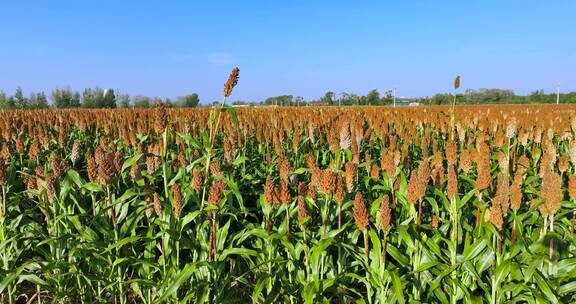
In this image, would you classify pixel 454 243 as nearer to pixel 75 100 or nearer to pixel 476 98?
pixel 75 100

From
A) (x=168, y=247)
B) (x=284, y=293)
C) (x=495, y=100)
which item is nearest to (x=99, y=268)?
(x=168, y=247)

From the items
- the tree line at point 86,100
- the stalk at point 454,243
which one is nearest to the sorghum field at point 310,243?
the stalk at point 454,243

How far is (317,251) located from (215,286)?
2.64 feet

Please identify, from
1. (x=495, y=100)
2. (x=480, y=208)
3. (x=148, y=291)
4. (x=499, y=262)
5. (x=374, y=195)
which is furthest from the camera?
(x=495, y=100)

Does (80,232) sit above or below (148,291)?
above

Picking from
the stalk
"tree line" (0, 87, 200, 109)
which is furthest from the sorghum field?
"tree line" (0, 87, 200, 109)

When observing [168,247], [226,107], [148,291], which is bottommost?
[148,291]

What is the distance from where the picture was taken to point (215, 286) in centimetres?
250

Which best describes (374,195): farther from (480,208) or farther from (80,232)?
(80,232)

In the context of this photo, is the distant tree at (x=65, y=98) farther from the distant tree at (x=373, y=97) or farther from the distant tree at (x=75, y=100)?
the distant tree at (x=373, y=97)

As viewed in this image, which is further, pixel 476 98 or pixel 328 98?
A: pixel 476 98

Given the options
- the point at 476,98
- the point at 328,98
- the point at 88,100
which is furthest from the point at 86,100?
the point at 476,98

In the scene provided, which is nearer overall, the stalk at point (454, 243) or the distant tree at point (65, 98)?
the stalk at point (454, 243)

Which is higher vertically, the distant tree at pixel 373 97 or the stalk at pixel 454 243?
the distant tree at pixel 373 97
